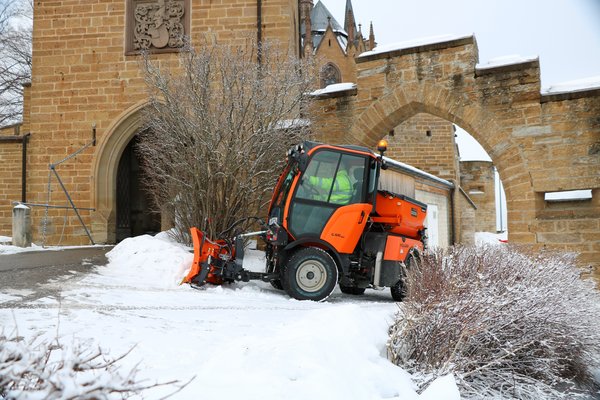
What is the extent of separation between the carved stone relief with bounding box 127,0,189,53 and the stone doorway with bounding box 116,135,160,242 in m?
2.96

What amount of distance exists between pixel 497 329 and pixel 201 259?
377 centimetres

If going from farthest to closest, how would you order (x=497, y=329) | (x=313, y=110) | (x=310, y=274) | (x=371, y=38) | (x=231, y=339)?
(x=371, y=38) < (x=313, y=110) < (x=310, y=274) < (x=497, y=329) < (x=231, y=339)

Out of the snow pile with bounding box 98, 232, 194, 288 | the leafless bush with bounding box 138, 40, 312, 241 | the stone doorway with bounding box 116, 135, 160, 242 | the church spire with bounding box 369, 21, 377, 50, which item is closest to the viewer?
Answer: the snow pile with bounding box 98, 232, 194, 288

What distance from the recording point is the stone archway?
12797 millimetres

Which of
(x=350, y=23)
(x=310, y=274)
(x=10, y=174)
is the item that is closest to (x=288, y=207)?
(x=310, y=274)

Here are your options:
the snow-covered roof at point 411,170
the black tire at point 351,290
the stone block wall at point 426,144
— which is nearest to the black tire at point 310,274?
the black tire at point 351,290

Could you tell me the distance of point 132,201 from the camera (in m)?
16.8

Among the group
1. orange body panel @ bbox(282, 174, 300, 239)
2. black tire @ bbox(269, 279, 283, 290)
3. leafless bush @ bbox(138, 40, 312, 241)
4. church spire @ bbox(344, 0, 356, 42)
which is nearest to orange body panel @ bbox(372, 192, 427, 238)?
orange body panel @ bbox(282, 174, 300, 239)

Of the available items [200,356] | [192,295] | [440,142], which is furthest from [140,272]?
[440,142]

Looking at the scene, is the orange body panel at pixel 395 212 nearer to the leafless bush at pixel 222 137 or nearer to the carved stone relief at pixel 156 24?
the leafless bush at pixel 222 137

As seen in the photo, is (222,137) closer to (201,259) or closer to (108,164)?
(201,259)

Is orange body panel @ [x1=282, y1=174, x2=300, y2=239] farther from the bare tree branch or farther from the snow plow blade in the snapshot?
the bare tree branch

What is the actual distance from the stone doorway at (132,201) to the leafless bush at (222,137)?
218 inches

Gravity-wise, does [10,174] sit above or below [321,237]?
above
